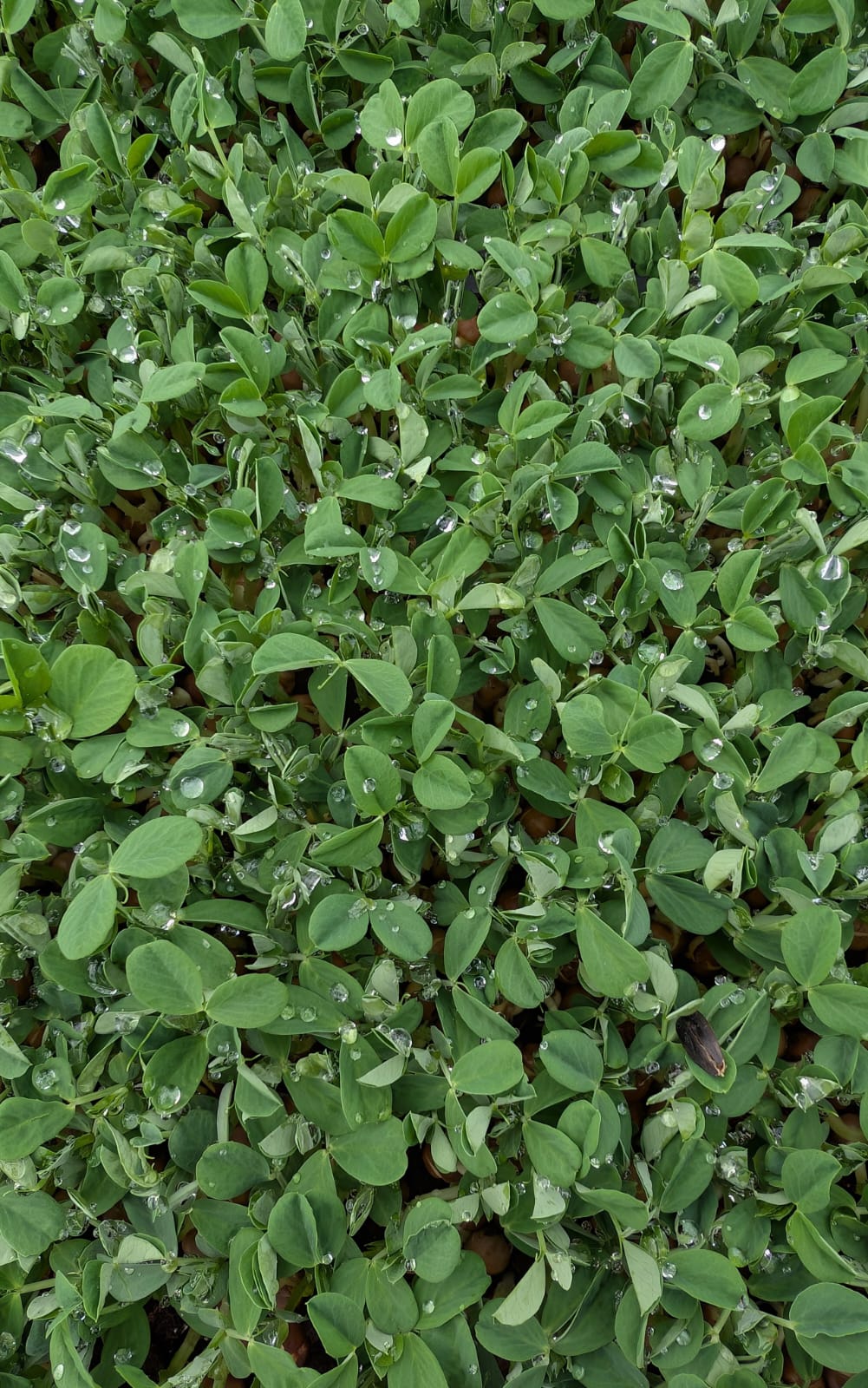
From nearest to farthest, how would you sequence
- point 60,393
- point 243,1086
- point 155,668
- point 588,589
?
1. point 243,1086
2. point 155,668
3. point 588,589
4. point 60,393

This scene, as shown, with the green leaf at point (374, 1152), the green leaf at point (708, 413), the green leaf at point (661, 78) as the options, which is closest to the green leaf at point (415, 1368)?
the green leaf at point (374, 1152)

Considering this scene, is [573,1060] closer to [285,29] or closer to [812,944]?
[812,944]

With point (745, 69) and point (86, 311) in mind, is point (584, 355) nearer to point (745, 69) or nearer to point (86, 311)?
point (745, 69)

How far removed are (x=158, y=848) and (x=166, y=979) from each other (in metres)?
0.12

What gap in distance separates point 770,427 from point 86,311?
2.84ft

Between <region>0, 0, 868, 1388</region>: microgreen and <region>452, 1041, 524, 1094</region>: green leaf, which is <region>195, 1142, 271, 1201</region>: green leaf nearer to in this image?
<region>0, 0, 868, 1388</region>: microgreen

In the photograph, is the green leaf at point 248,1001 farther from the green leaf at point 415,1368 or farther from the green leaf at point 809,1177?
the green leaf at point 809,1177

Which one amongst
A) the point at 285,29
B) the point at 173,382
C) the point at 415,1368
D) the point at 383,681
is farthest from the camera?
the point at 285,29

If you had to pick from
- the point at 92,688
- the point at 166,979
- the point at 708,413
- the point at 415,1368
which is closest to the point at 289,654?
the point at 92,688

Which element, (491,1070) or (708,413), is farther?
(708,413)

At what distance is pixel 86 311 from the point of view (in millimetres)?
1290

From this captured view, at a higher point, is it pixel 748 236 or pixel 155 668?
pixel 748 236

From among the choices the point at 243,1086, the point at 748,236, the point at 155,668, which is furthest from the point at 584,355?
the point at 243,1086

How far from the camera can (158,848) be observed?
0.93 metres
